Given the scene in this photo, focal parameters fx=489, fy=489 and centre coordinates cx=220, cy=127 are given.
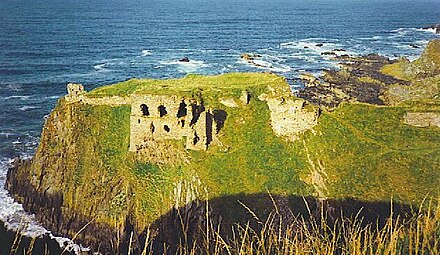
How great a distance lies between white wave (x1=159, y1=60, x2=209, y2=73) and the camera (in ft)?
308

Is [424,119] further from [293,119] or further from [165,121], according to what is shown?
[165,121]

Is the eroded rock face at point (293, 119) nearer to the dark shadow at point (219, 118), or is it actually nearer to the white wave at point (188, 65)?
the dark shadow at point (219, 118)

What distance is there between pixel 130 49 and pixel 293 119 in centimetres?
8345

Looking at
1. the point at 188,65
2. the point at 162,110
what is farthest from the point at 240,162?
the point at 188,65

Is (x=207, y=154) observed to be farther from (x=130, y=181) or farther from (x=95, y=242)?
(x=95, y=242)

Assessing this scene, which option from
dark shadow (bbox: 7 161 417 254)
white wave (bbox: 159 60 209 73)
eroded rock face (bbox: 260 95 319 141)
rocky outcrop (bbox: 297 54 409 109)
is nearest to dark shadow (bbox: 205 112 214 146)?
eroded rock face (bbox: 260 95 319 141)

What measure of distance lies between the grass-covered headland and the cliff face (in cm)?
9

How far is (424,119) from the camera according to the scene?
39.1m

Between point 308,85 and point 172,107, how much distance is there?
49.2 m

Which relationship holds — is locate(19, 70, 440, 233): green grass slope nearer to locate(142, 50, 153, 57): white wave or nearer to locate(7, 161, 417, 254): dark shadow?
locate(7, 161, 417, 254): dark shadow

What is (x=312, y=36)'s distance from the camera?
148 metres

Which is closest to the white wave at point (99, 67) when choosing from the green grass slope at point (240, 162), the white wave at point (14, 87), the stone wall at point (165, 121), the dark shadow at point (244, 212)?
the white wave at point (14, 87)

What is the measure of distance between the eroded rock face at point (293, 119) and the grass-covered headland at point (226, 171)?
1.29ft

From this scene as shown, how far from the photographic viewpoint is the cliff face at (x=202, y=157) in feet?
113
